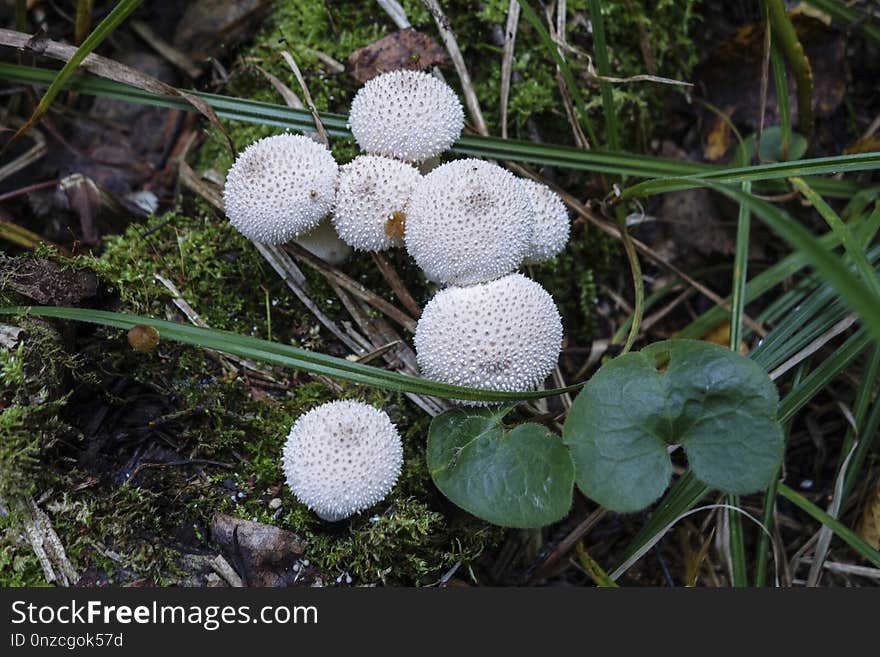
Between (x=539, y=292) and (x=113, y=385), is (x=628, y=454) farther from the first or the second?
(x=113, y=385)

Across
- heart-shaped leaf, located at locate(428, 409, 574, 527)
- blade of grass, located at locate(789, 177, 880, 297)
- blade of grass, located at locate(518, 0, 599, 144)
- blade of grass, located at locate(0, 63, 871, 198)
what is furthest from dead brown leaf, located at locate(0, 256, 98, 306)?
blade of grass, located at locate(789, 177, 880, 297)

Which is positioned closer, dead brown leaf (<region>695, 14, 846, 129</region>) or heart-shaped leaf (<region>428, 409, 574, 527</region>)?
heart-shaped leaf (<region>428, 409, 574, 527</region>)

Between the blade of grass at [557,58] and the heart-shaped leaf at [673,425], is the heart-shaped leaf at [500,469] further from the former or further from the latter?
the blade of grass at [557,58]

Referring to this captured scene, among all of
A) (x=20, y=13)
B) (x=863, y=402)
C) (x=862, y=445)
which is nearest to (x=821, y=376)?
(x=863, y=402)

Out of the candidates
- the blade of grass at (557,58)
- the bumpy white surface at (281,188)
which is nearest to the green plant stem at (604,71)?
the blade of grass at (557,58)

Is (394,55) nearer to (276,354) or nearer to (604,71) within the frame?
(604,71)

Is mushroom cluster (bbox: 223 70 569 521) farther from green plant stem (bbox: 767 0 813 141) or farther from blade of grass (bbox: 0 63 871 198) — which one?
green plant stem (bbox: 767 0 813 141)

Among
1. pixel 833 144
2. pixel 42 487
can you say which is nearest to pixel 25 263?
pixel 42 487
